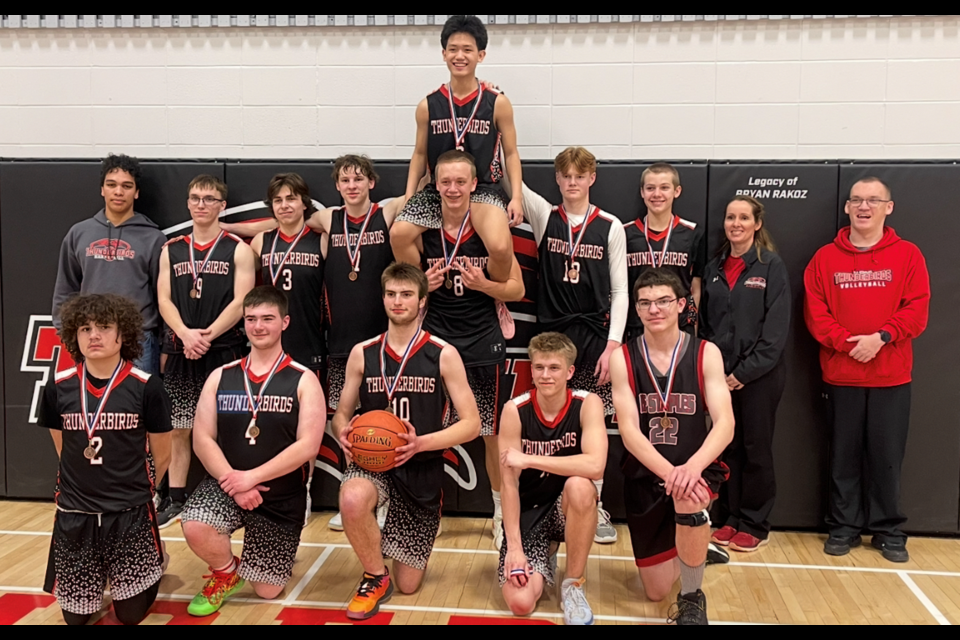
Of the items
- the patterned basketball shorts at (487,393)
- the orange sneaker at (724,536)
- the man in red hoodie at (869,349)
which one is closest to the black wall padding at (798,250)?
the man in red hoodie at (869,349)

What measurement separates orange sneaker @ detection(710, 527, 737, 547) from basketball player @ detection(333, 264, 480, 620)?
1.73 metres

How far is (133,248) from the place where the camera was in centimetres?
513

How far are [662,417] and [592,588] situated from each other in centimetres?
101

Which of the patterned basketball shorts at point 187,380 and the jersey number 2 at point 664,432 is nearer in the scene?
the jersey number 2 at point 664,432

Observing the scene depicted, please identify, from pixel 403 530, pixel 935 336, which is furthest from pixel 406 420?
pixel 935 336

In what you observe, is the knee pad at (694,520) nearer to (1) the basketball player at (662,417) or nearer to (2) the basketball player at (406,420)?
(1) the basketball player at (662,417)

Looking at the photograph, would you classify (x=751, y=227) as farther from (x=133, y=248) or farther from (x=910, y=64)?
(x=133, y=248)

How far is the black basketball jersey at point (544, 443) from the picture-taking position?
12.8 ft

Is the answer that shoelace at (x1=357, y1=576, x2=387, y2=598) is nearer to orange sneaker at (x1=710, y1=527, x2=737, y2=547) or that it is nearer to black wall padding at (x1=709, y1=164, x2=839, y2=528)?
orange sneaker at (x1=710, y1=527, x2=737, y2=547)

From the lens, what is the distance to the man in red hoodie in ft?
15.3

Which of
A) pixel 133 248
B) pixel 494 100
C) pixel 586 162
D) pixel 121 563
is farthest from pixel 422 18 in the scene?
pixel 121 563

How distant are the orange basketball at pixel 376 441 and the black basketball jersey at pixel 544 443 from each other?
2.02 ft

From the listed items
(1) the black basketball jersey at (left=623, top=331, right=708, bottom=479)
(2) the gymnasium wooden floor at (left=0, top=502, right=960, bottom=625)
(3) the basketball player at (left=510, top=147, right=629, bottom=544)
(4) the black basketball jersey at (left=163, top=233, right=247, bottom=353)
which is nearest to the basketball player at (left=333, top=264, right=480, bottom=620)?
(2) the gymnasium wooden floor at (left=0, top=502, right=960, bottom=625)

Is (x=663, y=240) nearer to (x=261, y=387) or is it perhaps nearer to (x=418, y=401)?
(x=418, y=401)
